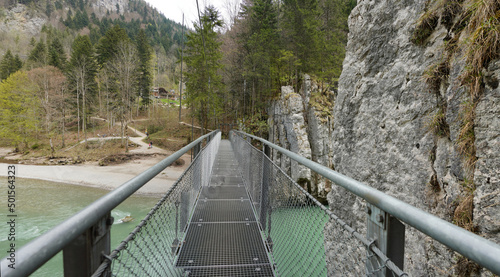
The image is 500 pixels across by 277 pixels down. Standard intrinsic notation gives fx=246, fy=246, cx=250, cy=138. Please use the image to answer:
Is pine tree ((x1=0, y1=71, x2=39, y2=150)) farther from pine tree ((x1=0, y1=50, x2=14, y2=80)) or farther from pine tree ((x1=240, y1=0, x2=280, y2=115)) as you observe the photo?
pine tree ((x1=240, y1=0, x2=280, y2=115))

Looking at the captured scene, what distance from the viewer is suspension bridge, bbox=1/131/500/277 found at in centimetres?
61

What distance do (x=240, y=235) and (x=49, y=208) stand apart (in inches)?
612

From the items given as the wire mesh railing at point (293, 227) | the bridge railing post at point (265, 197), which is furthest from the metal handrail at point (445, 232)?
the bridge railing post at point (265, 197)

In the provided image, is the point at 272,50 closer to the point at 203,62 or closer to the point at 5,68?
the point at 203,62

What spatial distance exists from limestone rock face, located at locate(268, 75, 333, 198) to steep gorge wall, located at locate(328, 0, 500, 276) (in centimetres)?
938

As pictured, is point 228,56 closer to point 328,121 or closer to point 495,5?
point 328,121

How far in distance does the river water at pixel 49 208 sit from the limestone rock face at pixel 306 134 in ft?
27.1

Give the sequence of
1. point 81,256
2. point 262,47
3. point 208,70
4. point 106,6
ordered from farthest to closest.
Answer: point 106,6
point 208,70
point 262,47
point 81,256

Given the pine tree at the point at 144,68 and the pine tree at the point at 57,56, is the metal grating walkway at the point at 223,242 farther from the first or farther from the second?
the pine tree at the point at 57,56

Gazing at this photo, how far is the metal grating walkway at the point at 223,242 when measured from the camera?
2227 mm

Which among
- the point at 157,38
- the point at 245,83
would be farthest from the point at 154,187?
the point at 157,38

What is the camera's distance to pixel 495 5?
2234 millimetres

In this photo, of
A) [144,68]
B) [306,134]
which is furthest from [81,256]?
[144,68]

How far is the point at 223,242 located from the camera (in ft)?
8.66
